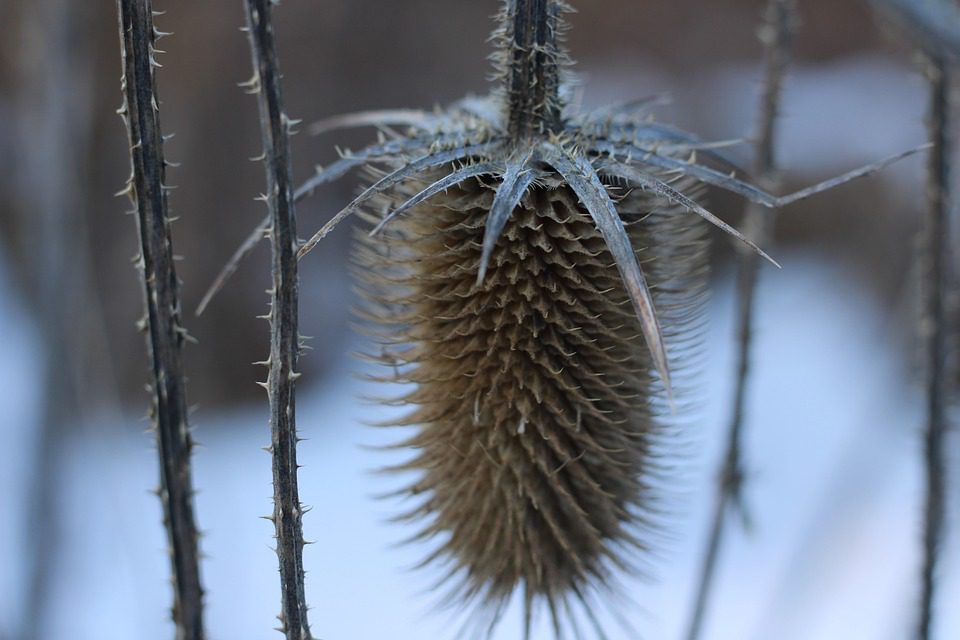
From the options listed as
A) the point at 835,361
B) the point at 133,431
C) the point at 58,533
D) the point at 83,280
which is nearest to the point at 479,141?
the point at 83,280

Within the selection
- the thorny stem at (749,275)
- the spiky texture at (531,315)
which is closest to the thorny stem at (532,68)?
the spiky texture at (531,315)

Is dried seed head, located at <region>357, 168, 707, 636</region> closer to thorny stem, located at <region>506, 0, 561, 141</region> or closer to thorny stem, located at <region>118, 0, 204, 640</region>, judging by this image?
thorny stem, located at <region>506, 0, 561, 141</region>

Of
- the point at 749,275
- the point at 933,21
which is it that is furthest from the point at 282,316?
the point at 749,275

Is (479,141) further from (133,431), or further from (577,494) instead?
(133,431)

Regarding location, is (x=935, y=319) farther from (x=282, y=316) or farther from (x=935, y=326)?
(x=282, y=316)

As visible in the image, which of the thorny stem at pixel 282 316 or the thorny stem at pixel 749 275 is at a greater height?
the thorny stem at pixel 749 275

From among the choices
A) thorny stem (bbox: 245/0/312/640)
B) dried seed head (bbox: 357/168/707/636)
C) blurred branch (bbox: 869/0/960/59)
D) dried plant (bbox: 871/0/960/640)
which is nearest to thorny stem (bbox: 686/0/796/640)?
dried plant (bbox: 871/0/960/640)

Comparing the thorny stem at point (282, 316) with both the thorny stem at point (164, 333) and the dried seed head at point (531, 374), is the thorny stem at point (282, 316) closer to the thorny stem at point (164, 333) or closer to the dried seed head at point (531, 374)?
the thorny stem at point (164, 333)
